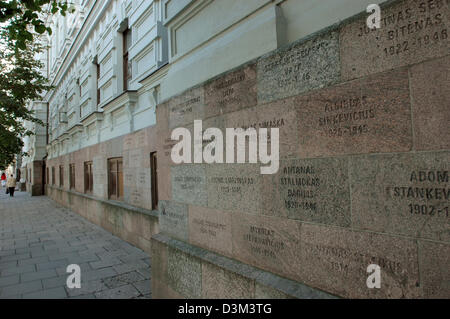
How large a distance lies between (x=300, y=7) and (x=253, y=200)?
2059 millimetres

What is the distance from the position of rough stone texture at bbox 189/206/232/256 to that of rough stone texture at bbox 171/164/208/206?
13 cm

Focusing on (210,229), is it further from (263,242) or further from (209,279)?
(263,242)

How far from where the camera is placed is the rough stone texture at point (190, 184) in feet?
11.9

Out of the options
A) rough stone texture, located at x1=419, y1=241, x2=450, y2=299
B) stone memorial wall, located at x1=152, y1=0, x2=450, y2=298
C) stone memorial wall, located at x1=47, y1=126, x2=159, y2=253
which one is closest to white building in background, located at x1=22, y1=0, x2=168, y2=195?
stone memorial wall, located at x1=47, y1=126, x2=159, y2=253

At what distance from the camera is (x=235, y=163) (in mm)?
3127

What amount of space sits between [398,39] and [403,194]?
3.29 ft

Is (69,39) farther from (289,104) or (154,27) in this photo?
(289,104)

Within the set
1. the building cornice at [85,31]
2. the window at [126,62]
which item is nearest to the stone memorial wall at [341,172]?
the window at [126,62]

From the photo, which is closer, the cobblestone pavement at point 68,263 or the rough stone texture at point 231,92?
the rough stone texture at point 231,92

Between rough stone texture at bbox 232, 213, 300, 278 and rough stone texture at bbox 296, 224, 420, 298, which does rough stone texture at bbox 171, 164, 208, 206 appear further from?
rough stone texture at bbox 296, 224, 420, 298

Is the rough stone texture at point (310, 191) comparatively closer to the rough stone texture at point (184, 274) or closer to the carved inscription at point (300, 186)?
the carved inscription at point (300, 186)

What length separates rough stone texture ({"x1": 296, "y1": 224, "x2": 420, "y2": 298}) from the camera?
1.86m

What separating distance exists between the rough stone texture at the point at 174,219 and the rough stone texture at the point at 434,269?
2.76 metres

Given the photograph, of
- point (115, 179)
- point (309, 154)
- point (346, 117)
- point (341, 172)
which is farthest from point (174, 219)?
point (115, 179)
